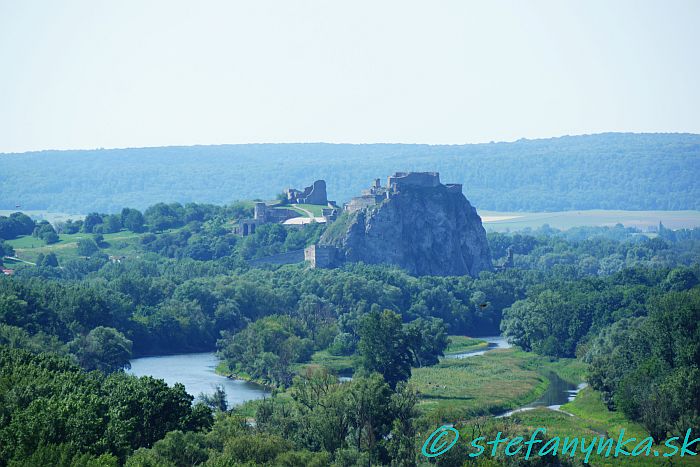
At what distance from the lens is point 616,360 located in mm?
80312

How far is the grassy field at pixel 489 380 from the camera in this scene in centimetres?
8075

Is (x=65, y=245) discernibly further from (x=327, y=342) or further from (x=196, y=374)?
(x=196, y=374)

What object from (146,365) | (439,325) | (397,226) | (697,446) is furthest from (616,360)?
(397,226)

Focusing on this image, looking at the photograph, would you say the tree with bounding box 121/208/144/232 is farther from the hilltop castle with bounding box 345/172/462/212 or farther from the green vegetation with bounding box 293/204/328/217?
the hilltop castle with bounding box 345/172/462/212

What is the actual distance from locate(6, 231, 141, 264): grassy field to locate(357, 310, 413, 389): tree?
70.6 meters

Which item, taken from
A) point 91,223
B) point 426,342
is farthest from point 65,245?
point 426,342

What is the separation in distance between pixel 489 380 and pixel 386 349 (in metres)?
8.72

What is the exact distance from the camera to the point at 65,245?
526 feet

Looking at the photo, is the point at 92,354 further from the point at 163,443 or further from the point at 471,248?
the point at 471,248

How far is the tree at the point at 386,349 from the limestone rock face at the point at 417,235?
6242 centimetres

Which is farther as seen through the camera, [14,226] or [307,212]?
[307,212]

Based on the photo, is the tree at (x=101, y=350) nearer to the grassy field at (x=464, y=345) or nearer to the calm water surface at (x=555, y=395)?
the calm water surface at (x=555, y=395)

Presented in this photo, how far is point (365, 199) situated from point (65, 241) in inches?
1390

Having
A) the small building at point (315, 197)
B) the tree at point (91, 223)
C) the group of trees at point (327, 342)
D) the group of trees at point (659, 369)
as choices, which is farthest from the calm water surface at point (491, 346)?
the tree at point (91, 223)
